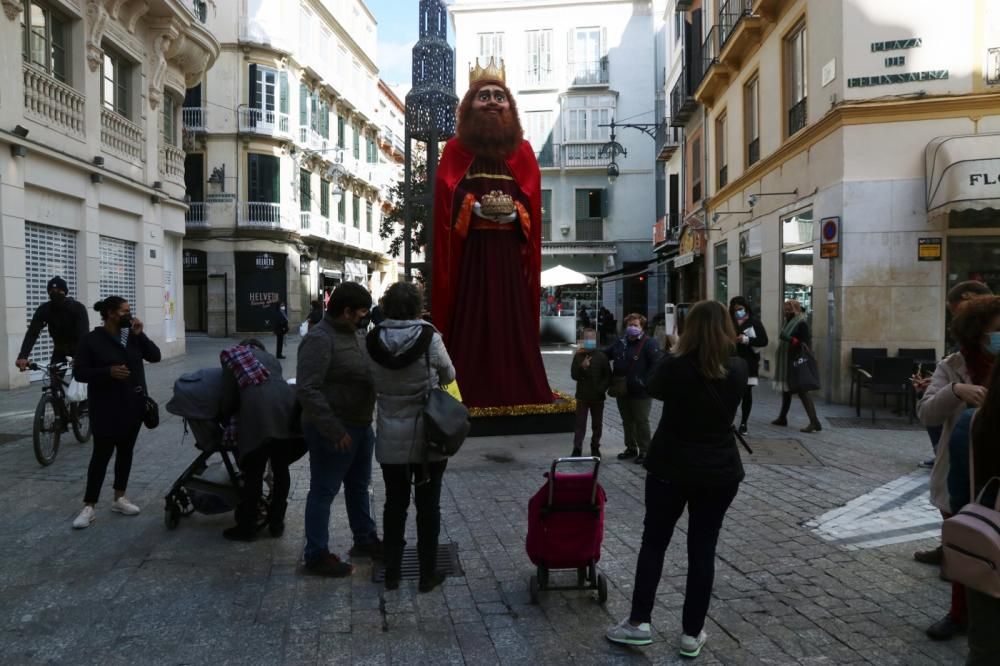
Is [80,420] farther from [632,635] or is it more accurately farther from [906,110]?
[906,110]

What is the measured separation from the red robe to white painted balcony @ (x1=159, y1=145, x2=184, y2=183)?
13.4 metres

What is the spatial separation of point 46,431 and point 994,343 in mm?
7551

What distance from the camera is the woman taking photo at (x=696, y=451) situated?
3.29 metres

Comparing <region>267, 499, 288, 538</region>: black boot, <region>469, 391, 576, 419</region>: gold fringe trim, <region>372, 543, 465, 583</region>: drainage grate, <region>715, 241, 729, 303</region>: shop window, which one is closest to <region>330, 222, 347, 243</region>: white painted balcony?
<region>715, 241, 729, 303</region>: shop window

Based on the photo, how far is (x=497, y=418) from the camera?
8.09 m

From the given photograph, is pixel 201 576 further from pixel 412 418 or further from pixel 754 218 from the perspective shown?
pixel 754 218

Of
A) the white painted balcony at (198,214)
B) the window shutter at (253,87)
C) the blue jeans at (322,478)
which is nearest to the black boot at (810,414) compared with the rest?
the blue jeans at (322,478)

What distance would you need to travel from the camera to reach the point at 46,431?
718cm

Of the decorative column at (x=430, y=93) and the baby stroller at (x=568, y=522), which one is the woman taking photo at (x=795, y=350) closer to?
the decorative column at (x=430, y=93)

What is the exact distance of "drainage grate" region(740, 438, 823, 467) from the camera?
7.49 m

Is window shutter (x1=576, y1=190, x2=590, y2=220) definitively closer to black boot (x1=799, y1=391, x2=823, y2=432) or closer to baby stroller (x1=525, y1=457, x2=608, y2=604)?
black boot (x1=799, y1=391, x2=823, y2=432)

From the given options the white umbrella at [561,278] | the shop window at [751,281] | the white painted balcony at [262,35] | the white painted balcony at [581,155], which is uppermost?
the white painted balcony at [262,35]

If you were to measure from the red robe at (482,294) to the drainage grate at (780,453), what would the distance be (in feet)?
7.78

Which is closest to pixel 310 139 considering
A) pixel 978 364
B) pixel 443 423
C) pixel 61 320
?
pixel 61 320
